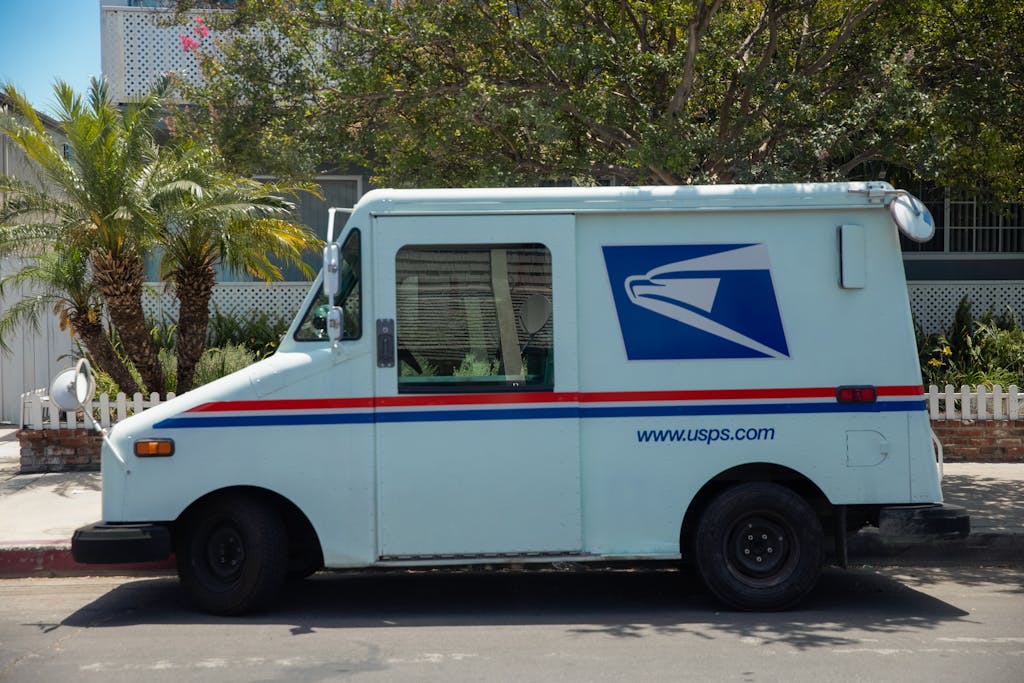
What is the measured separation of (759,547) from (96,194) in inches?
298

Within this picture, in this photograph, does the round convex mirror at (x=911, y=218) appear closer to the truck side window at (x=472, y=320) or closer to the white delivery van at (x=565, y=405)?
the white delivery van at (x=565, y=405)

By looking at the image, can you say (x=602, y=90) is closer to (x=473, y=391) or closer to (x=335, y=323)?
(x=473, y=391)

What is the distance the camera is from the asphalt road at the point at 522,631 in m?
5.79

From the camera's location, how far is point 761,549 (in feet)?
22.9

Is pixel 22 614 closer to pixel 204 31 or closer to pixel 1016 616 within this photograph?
pixel 1016 616

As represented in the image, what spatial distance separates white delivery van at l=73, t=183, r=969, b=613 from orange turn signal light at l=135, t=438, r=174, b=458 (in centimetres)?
1

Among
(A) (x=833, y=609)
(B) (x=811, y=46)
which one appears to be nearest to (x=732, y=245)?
(A) (x=833, y=609)

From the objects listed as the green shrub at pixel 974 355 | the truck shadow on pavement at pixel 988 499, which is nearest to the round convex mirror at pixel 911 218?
the truck shadow on pavement at pixel 988 499

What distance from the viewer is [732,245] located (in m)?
6.94

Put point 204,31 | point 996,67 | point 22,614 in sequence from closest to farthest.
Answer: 1. point 22,614
2. point 996,67
3. point 204,31

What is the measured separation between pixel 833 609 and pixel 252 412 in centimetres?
388

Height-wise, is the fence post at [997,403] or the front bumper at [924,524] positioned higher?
the fence post at [997,403]

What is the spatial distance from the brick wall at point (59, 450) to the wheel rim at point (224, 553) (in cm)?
549

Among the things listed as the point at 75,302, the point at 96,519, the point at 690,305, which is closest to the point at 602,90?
the point at 690,305
